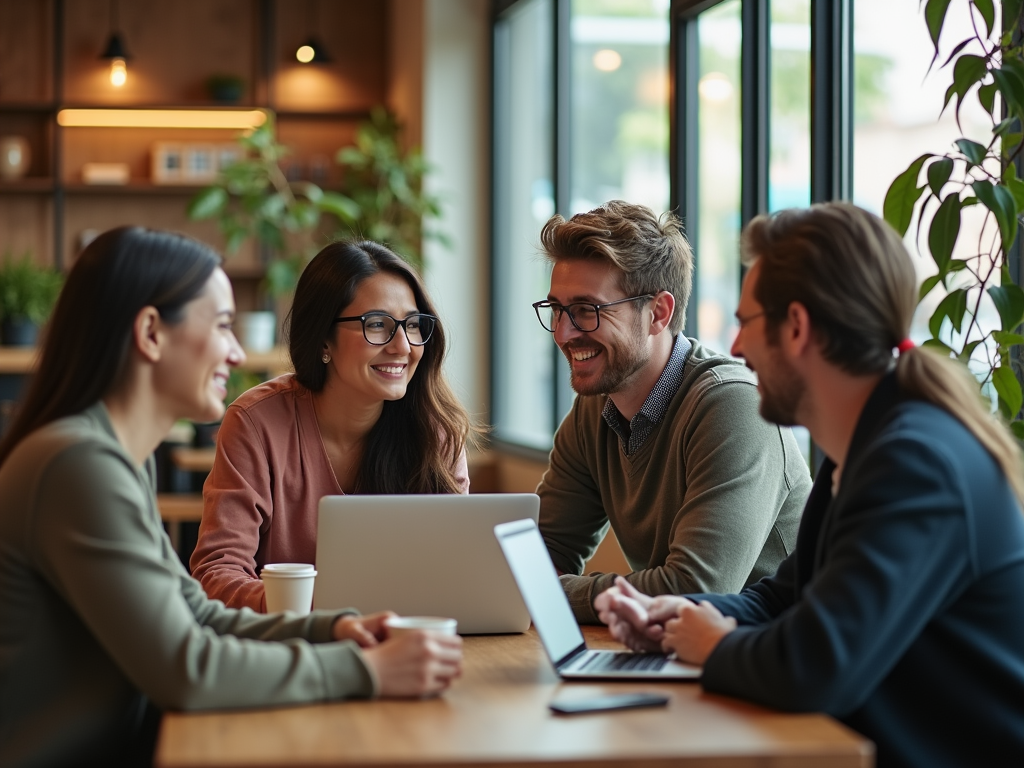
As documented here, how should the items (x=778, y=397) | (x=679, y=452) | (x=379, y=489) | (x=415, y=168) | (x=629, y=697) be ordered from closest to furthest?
1. (x=629, y=697)
2. (x=778, y=397)
3. (x=679, y=452)
4. (x=379, y=489)
5. (x=415, y=168)

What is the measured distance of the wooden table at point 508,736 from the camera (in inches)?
50.4

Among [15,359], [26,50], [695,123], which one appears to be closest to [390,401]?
[695,123]

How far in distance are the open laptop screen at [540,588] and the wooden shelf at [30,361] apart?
459cm

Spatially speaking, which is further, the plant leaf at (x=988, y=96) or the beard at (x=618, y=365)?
the beard at (x=618, y=365)

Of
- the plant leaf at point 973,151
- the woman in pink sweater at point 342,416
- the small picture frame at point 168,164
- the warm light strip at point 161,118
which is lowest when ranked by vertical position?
the woman in pink sweater at point 342,416

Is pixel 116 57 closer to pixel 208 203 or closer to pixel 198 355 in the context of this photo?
pixel 208 203

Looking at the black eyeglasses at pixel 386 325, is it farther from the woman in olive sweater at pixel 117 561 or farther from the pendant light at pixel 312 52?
the pendant light at pixel 312 52

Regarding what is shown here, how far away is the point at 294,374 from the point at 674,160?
1.99m

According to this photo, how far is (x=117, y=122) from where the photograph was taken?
296 inches

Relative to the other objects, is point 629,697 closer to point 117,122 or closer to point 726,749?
point 726,749

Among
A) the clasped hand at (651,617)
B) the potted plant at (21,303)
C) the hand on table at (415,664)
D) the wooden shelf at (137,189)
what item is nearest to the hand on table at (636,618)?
the clasped hand at (651,617)

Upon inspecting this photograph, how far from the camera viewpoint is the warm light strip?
746 centimetres

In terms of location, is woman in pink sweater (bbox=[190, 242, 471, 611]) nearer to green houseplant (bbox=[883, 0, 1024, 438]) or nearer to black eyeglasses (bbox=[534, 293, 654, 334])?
black eyeglasses (bbox=[534, 293, 654, 334])

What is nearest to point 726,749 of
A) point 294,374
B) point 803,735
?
point 803,735
